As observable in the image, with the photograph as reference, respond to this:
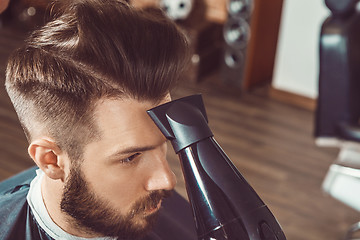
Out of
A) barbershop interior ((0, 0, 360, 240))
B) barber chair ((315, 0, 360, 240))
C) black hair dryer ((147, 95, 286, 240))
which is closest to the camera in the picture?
black hair dryer ((147, 95, 286, 240))

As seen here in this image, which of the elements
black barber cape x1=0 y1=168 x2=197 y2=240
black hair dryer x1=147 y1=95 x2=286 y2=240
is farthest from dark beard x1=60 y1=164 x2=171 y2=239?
black hair dryer x1=147 y1=95 x2=286 y2=240

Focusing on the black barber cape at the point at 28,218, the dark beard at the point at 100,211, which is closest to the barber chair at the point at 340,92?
the black barber cape at the point at 28,218

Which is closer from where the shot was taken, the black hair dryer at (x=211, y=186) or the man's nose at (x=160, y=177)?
the black hair dryer at (x=211, y=186)

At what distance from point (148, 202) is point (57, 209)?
0.78 ft

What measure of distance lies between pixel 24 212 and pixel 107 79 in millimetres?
404

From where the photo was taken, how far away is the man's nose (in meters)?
0.84

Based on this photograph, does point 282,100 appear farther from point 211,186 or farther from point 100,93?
point 211,186

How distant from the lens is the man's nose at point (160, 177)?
0.84 metres

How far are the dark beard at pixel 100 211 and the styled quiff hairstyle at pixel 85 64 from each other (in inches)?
2.8

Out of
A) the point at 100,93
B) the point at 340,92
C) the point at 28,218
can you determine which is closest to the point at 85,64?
the point at 100,93

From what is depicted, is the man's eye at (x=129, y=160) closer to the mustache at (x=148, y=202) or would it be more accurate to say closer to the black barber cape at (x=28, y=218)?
the mustache at (x=148, y=202)

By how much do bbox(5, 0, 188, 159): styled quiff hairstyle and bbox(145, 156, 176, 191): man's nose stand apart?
0.13 m

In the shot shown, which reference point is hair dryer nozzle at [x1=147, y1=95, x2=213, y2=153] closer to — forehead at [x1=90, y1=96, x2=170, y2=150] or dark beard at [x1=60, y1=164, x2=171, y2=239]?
forehead at [x1=90, y1=96, x2=170, y2=150]

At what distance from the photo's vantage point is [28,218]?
3.60 feet
